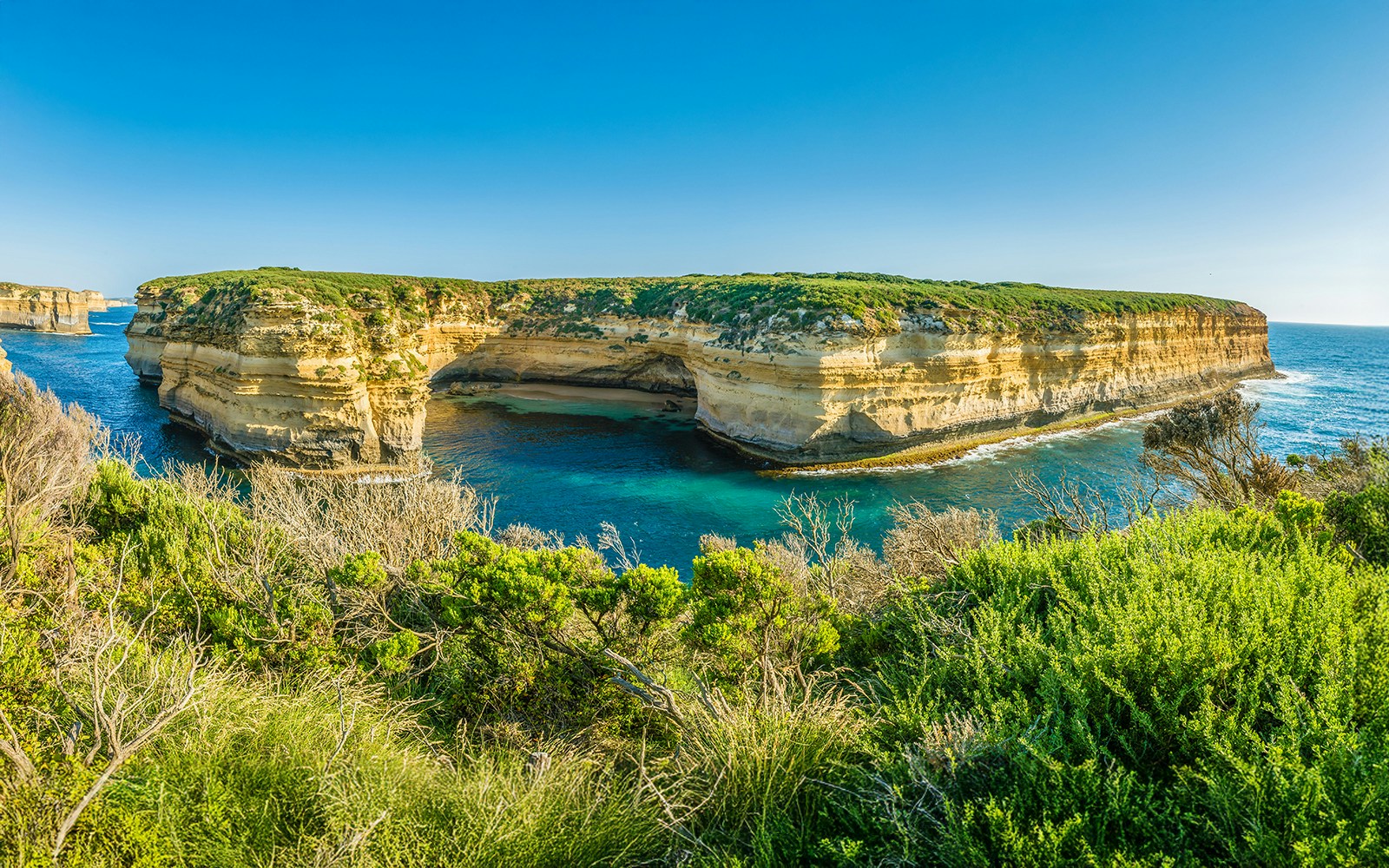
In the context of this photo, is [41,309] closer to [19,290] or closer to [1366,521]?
[19,290]

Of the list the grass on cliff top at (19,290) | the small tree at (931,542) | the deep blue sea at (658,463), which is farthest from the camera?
the grass on cliff top at (19,290)

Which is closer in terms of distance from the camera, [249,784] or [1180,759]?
[1180,759]

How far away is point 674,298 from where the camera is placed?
40094mm

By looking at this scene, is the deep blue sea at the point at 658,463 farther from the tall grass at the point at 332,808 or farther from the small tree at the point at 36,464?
the tall grass at the point at 332,808

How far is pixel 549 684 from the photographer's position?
6.67m

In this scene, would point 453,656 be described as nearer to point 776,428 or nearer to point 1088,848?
point 1088,848

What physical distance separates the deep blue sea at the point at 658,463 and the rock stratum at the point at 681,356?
2.20m

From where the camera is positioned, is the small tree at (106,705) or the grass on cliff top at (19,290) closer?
the small tree at (106,705)

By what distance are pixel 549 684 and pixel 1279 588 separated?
692 centimetres

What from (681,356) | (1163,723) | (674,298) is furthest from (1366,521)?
(674,298)

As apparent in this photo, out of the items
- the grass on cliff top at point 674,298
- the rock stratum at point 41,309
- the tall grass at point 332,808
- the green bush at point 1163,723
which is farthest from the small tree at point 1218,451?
the rock stratum at point 41,309

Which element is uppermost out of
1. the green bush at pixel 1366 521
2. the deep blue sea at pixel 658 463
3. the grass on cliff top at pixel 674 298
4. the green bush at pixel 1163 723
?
the grass on cliff top at pixel 674 298

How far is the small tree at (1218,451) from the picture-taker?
1393cm

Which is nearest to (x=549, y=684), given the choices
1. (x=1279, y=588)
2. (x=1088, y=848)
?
(x=1088, y=848)
